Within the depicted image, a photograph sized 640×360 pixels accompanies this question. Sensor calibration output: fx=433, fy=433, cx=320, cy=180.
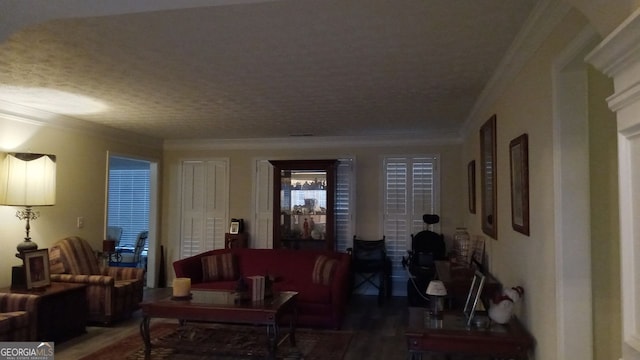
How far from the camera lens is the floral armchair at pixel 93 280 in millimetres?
4836

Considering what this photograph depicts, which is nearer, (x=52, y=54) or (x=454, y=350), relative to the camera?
(x=454, y=350)

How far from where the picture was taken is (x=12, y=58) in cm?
312

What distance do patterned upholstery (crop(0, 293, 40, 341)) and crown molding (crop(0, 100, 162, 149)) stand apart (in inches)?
74.1

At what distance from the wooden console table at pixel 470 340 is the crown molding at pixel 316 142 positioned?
13.3ft

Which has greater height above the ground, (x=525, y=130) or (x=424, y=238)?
(x=525, y=130)

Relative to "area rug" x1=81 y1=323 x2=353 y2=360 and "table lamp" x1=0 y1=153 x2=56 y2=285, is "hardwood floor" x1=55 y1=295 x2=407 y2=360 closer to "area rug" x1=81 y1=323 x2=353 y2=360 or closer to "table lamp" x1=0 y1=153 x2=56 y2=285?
"area rug" x1=81 y1=323 x2=353 y2=360

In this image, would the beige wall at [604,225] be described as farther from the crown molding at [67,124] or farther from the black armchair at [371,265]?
the crown molding at [67,124]

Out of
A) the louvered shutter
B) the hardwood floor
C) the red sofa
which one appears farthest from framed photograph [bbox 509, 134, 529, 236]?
the louvered shutter

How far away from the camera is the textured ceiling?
2393mm

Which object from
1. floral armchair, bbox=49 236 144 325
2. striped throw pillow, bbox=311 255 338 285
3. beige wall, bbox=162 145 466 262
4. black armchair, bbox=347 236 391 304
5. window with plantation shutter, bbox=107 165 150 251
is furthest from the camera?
window with plantation shutter, bbox=107 165 150 251

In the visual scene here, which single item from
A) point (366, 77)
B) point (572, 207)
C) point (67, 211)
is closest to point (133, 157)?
point (67, 211)

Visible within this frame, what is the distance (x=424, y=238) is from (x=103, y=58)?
4.57m

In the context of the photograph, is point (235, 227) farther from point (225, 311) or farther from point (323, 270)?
point (225, 311)

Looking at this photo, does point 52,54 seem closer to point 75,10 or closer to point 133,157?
point 75,10
